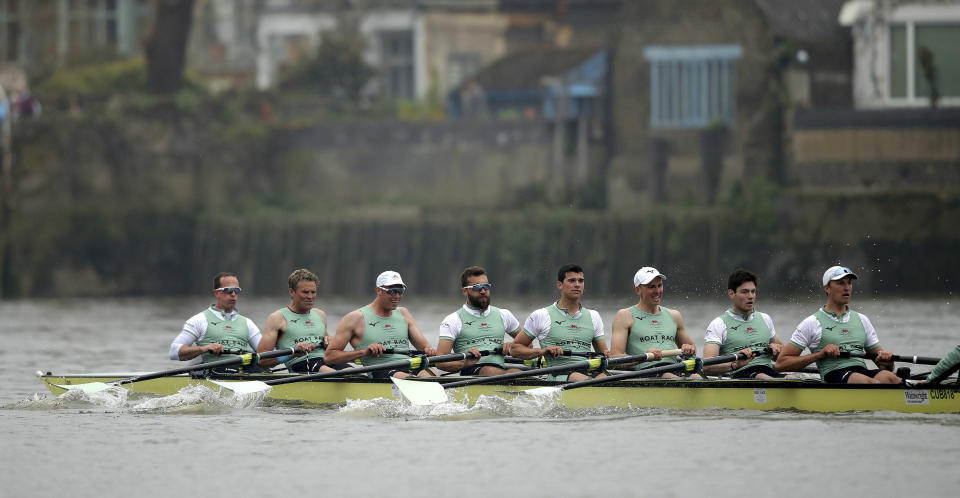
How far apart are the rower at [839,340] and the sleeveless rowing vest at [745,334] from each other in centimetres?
40

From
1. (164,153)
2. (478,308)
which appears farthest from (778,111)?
(478,308)

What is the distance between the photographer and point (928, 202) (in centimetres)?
3256

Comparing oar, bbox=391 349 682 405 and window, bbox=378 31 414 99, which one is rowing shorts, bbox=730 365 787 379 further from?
window, bbox=378 31 414 99

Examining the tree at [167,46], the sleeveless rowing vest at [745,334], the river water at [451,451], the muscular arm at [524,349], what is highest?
the tree at [167,46]

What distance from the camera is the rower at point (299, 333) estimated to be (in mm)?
16734

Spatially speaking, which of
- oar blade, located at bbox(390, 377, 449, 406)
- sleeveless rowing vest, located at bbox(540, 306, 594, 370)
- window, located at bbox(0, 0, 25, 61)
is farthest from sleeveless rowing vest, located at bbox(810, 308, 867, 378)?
window, located at bbox(0, 0, 25, 61)

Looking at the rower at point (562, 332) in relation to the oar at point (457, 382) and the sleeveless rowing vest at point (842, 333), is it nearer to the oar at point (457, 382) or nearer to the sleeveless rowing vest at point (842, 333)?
the oar at point (457, 382)

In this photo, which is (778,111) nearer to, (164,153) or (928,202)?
(928,202)

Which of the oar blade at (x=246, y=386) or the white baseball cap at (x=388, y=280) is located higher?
the white baseball cap at (x=388, y=280)

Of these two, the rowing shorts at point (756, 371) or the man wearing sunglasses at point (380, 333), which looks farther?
the man wearing sunglasses at point (380, 333)

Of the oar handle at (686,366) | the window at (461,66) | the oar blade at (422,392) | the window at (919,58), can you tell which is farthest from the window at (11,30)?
the oar handle at (686,366)

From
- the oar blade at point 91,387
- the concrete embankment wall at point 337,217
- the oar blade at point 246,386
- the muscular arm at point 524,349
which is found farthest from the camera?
the concrete embankment wall at point 337,217

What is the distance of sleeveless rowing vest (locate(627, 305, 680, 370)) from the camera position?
51.1 feet

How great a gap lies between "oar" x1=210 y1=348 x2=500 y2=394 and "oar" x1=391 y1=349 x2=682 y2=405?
168 millimetres
